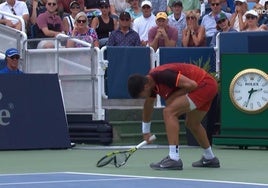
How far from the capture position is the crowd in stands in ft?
57.3

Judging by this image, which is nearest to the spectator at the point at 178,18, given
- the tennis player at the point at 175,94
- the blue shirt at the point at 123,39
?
the blue shirt at the point at 123,39

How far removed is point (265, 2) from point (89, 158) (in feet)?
22.4

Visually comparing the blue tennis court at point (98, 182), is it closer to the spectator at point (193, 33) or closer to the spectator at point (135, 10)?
the spectator at point (193, 33)

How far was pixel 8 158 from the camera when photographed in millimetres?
13500

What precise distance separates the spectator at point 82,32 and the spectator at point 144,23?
140 centimetres

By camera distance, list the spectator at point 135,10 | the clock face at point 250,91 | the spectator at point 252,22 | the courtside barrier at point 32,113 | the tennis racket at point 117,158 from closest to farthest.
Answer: the tennis racket at point 117,158
the courtside barrier at point 32,113
the clock face at point 250,91
the spectator at point 252,22
the spectator at point 135,10

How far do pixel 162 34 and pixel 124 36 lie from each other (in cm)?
82

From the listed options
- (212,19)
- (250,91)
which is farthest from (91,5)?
(250,91)

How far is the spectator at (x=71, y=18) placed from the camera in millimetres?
18266

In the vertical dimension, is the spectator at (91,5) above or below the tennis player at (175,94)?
above

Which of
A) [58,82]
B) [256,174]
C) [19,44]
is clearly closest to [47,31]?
[19,44]

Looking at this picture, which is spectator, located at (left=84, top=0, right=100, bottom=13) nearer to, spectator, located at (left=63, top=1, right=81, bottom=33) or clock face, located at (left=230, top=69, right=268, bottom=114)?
spectator, located at (left=63, top=1, right=81, bottom=33)

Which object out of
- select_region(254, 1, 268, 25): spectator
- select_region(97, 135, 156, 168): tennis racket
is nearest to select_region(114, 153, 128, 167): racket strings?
select_region(97, 135, 156, 168): tennis racket

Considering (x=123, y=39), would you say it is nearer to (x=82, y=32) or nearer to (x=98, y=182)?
(x=82, y=32)
